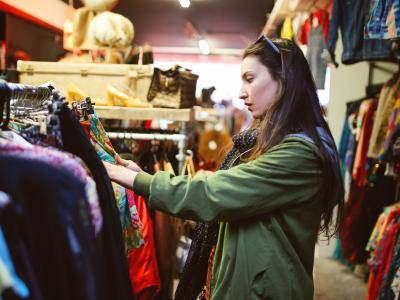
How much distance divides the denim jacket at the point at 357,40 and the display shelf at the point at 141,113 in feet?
3.53

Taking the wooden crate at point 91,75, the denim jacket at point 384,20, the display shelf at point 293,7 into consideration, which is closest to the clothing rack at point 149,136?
the wooden crate at point 91,75

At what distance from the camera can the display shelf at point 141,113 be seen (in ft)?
7.20

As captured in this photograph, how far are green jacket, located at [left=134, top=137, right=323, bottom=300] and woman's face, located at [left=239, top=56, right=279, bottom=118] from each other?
17cm

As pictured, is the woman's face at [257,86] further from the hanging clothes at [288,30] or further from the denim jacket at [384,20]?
the hanging clothes at [288,30]

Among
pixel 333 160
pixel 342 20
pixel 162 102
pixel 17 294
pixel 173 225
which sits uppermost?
pixel 342 20

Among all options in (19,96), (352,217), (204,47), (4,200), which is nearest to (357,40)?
(352,217)

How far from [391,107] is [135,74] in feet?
5.51

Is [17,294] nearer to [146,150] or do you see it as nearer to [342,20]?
[146,150]

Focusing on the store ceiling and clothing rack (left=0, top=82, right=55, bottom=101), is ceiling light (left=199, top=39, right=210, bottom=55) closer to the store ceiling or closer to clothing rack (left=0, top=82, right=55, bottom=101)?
the store ceiling

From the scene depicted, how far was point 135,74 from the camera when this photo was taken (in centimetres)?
246

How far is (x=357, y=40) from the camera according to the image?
8.34 feet

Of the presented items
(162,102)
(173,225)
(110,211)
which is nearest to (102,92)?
(162,102)

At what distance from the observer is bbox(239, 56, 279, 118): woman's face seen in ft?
4.66

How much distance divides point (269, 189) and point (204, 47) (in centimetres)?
849
